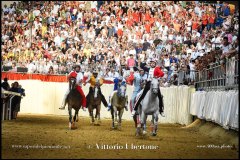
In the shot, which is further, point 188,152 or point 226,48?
point 226,48

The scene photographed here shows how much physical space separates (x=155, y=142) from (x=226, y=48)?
482 cm

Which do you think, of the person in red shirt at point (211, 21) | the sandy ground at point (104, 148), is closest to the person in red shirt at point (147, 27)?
the person in red shirt at point (211, 21)

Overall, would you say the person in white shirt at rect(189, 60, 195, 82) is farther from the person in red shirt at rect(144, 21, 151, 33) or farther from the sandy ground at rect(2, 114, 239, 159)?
the sandy ground at rect(2, 114, 239, 159)

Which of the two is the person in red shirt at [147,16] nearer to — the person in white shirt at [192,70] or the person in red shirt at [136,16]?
the person in red shirt at [136,16]

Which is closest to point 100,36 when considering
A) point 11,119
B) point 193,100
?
point 11,119

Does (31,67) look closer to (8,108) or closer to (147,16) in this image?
(8,108)

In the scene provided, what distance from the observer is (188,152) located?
14359mm

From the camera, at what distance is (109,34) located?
37.2 metres

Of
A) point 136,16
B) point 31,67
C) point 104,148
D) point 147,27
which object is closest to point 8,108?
point 31,67

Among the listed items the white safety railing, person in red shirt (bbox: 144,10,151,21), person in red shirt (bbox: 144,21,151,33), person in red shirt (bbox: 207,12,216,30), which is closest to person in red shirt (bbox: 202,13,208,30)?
person in red shirt (bbox: 207,12,216,30)

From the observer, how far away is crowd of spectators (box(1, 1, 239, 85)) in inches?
1324

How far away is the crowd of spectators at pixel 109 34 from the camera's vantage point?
33625 mm

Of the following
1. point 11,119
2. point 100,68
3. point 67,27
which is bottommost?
point 11,119

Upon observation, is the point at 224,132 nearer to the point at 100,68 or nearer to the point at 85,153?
the point at 85,153
